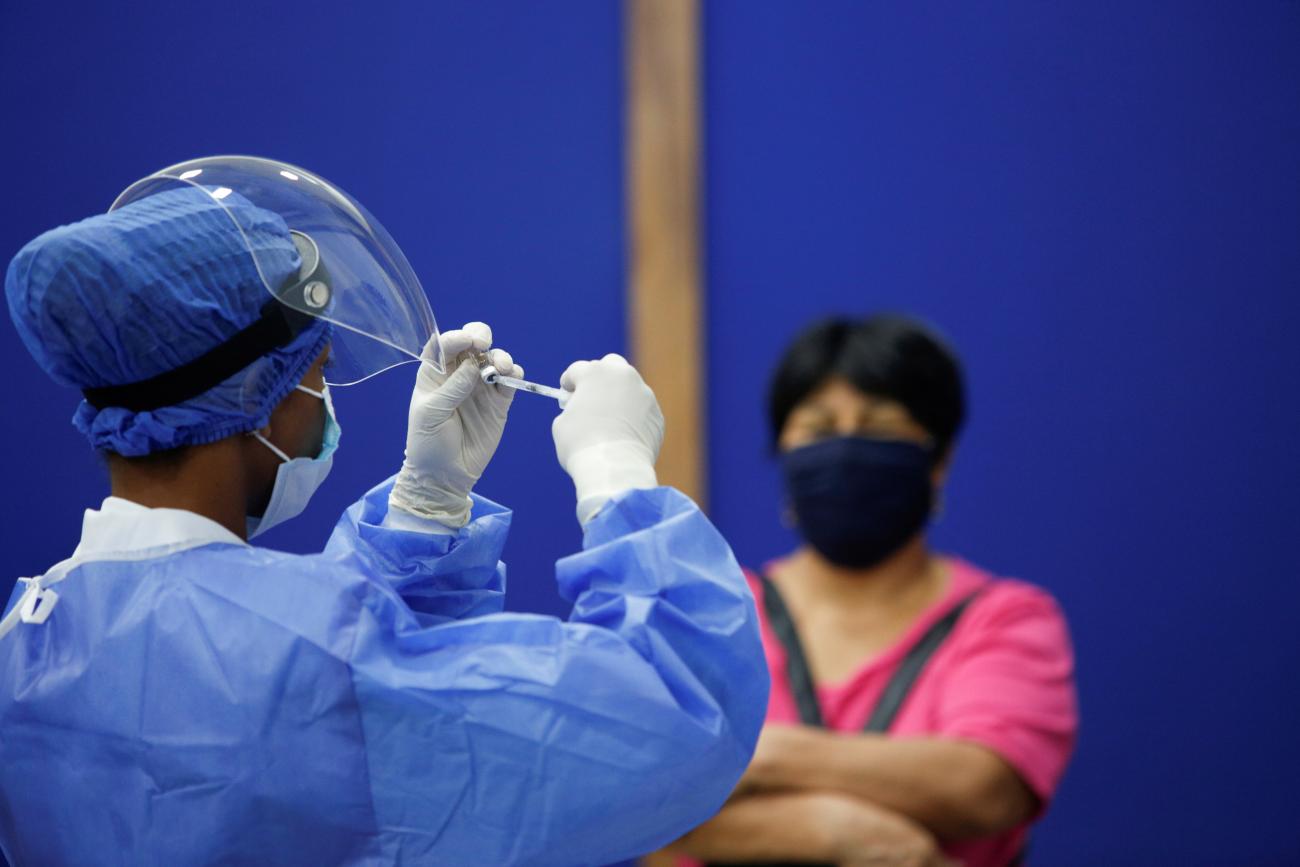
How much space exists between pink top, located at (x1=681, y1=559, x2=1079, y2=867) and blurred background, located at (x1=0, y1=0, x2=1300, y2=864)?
86 cm

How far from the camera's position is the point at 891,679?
6.88 feet

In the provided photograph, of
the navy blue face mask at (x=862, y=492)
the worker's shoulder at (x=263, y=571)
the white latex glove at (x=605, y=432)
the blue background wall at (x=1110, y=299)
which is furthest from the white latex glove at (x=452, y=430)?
the blue background wall at (x=1110, y=299)

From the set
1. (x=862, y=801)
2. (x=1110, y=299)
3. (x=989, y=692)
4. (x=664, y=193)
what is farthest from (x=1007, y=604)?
(x=664, y=193)

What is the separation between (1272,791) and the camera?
2.89 m

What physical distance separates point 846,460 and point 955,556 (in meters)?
0.87

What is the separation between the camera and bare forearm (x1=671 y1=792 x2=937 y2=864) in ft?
6.28

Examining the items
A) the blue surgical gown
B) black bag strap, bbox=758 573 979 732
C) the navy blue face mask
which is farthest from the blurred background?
the blue surgical gown

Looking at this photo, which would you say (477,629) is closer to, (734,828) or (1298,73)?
(734,828)

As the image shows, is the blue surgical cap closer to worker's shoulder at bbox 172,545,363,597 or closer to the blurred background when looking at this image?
worker's shoulder at bbox 172,545,363,597

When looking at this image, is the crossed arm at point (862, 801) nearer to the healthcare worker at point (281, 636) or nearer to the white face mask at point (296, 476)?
the healthcare worker at point (281, 636)

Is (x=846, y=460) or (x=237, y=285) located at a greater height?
(x=237, y=285)

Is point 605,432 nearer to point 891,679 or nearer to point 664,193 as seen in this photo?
point 891,679

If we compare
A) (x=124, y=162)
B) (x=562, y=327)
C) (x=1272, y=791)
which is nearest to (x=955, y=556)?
(x=1272, y=791)

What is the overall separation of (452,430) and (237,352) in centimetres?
27
